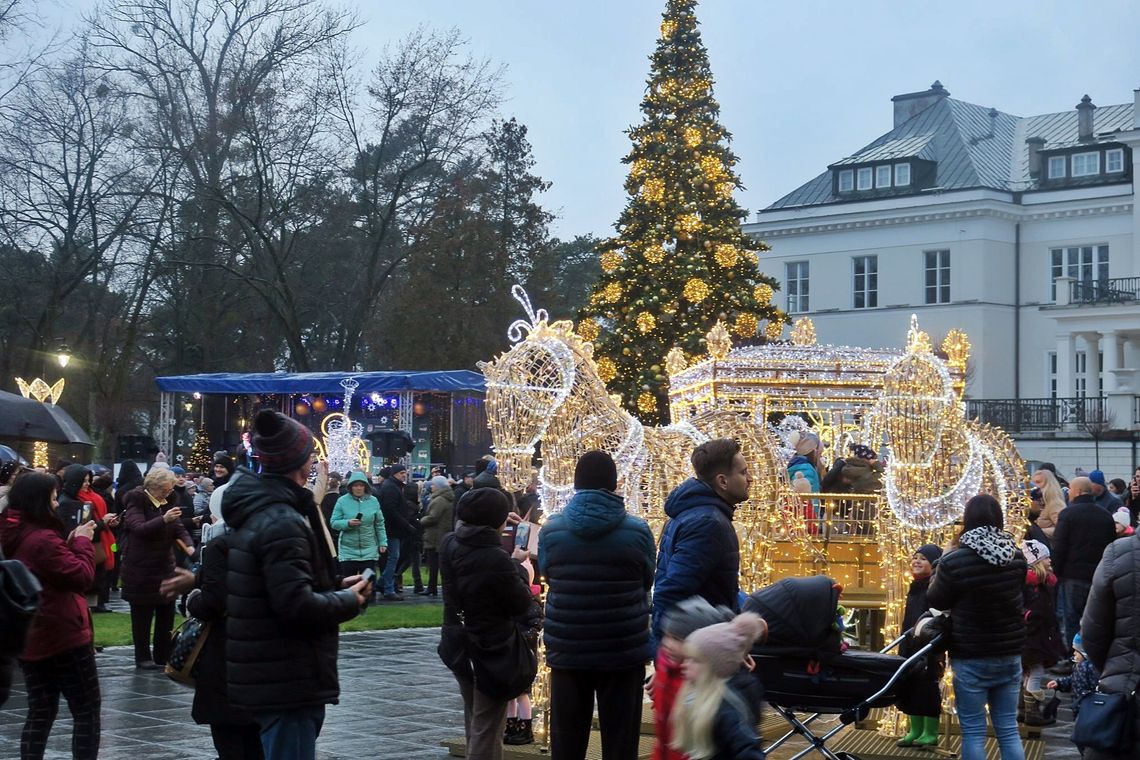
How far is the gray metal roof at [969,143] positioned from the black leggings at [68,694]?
4827cm

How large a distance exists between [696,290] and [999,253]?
27.7 metres

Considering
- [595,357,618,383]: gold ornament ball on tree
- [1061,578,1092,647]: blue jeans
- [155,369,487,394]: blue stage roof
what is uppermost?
[595,357,618,383]: gold ornament ball on tree

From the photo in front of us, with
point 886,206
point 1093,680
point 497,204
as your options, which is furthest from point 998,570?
point 886,206

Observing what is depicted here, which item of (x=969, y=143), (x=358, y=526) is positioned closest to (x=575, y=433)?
(x=358, y=526)

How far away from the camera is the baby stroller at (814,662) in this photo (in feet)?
25.1

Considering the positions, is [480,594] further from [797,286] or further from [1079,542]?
[797,286]

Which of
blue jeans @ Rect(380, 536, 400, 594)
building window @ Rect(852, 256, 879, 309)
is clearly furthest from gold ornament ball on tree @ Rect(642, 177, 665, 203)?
building window @ Rect(852, 256, 879, 309)

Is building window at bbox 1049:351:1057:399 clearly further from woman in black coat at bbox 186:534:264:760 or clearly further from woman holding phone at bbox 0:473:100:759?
woman in black coat at bbox 186:534:264:760

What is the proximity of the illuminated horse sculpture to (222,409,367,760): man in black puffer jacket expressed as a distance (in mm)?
4786

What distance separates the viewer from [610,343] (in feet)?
94.2

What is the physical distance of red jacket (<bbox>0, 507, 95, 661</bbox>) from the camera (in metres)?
8.13

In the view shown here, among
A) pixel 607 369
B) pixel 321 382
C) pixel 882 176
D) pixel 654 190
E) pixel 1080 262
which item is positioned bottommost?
pixel 321 382

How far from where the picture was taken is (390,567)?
21469mm

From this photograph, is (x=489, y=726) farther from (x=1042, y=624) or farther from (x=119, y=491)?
(x=119, y=491)
